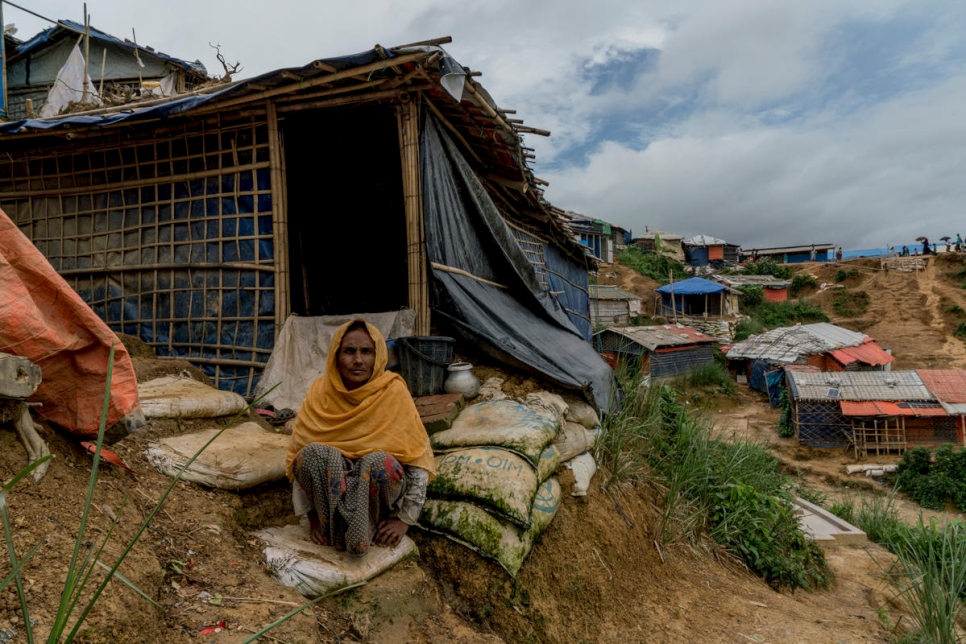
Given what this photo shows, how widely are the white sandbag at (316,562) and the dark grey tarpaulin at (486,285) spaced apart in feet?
6.09

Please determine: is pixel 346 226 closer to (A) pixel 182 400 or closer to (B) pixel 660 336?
(A) pixel 182 400

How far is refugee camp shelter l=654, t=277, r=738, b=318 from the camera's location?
25828mm

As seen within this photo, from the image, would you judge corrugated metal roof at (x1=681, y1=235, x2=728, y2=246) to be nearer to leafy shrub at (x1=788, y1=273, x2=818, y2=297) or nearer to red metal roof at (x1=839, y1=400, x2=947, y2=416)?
leafy shrub at (x1=788, y1=273, x2=818, y2=297)

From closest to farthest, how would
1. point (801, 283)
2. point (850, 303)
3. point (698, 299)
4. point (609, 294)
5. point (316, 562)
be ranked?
point (316, 562), point (609, 294), point (850, 303), point (698, 299), point (801, 283)

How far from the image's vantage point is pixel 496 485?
103 inches

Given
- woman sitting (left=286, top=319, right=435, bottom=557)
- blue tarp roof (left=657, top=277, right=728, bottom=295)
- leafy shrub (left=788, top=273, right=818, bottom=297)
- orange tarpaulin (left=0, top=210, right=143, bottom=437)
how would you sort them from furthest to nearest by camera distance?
leafy shrub (left=788, top=273, right=818, bottom=297), blue tarp roof (left=657, top=277, right=728, bottom=295), woman sitting (left=286, top=319, right=435, bottom=557), orange tarpaulin (left=0, top=210, right=143, bottom=437)

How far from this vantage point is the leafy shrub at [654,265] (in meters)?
32.2

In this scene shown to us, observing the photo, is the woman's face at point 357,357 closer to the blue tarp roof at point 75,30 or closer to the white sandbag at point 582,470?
the white sandbag at point 582,470

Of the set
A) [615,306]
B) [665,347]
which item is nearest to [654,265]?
[615,306]

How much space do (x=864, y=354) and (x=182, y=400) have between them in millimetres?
20874

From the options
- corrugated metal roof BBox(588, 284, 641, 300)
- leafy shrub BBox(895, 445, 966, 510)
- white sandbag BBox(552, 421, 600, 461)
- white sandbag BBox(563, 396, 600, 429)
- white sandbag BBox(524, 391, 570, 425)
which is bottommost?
leafy shrub BBox(895, 445, 966, 510)

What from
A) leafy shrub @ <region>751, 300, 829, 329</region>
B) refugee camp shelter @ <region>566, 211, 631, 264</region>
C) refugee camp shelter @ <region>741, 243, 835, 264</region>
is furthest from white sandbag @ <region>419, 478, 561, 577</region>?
refugee camp shelter @ <region>741, 243, 835, 264</region>

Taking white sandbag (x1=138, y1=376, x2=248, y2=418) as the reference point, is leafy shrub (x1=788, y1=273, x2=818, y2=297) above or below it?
above

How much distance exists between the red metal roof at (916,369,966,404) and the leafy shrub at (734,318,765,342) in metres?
9.28
